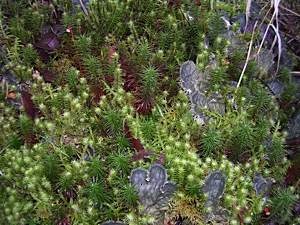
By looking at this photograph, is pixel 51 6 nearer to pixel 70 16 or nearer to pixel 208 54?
pixel 70 16

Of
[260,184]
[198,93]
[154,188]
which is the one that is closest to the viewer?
[154,188]

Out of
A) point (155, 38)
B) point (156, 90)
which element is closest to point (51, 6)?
point (155, 38)

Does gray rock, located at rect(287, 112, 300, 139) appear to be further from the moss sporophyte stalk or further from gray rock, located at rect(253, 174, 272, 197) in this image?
gray rock, located at rect(253, 174, 272, 197)

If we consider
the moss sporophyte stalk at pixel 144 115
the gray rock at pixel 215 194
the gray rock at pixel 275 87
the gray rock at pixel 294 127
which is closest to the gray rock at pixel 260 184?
the moss sporophyte stalk at pixel 144 115

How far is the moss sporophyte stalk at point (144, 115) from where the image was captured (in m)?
1.79

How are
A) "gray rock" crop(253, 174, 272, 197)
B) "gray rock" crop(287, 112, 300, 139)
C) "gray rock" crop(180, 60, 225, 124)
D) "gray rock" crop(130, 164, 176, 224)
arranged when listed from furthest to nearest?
"gray rock" crop(287, 112, 300, 139), "gray rock" crop(180, 60, 225, 124), "gray rock" crop(253, 174, 272, 197), "gray rock" crop(130, 164, 176, 224)

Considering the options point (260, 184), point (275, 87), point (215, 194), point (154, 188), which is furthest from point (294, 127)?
point (154, 188)

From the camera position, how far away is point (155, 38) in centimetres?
224

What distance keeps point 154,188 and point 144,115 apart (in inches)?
16.0

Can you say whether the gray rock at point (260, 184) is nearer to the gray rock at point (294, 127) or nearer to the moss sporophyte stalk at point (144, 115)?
the moss sporophyte stalk at point (144, 115)

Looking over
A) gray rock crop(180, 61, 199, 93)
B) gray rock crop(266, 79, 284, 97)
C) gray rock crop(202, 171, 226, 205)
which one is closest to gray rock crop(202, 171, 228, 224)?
gray rock crop(202, 171, 226, 205)

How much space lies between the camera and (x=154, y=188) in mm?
1727

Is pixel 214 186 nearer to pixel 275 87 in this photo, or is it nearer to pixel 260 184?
pixel 260 184

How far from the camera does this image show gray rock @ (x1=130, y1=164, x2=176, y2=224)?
171 centimetres
